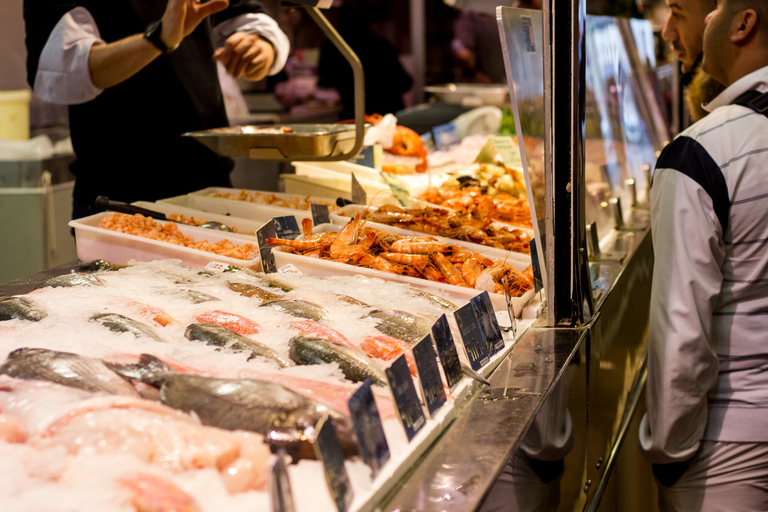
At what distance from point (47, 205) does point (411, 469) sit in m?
3.94

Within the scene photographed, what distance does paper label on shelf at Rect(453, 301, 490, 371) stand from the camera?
1.49m

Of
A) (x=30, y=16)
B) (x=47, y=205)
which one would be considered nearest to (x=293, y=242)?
(x=30, y=16)

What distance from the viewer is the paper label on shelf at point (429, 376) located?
1225 millimetres

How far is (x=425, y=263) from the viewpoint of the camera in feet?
7.07

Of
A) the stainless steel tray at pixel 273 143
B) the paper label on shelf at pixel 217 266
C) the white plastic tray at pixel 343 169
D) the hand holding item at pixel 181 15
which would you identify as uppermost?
the hand holding item at pixel 181 15

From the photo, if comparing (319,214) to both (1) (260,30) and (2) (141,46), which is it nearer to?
(2) (141,46)

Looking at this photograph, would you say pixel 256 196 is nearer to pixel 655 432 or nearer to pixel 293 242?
pixel 293 242

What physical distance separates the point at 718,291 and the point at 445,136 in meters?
3.13

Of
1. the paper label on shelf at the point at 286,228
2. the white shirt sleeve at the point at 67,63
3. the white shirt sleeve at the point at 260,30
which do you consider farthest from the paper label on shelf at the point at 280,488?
the white shirt sleeve at the point at 260,30

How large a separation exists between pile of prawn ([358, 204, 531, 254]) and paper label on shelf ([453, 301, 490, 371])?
3.11 ft

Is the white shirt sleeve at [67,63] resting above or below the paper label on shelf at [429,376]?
above

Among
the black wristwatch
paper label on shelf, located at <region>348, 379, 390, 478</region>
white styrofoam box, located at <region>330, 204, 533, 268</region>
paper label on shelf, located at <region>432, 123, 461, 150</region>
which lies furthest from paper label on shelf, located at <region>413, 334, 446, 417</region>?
paper label on shelf, located at <region>432, 123, 461, 150</region>

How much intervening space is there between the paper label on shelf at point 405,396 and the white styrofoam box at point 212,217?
4.80ft

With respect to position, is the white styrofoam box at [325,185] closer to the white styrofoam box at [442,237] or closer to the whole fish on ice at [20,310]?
the white styrofoam box at [442,237]
